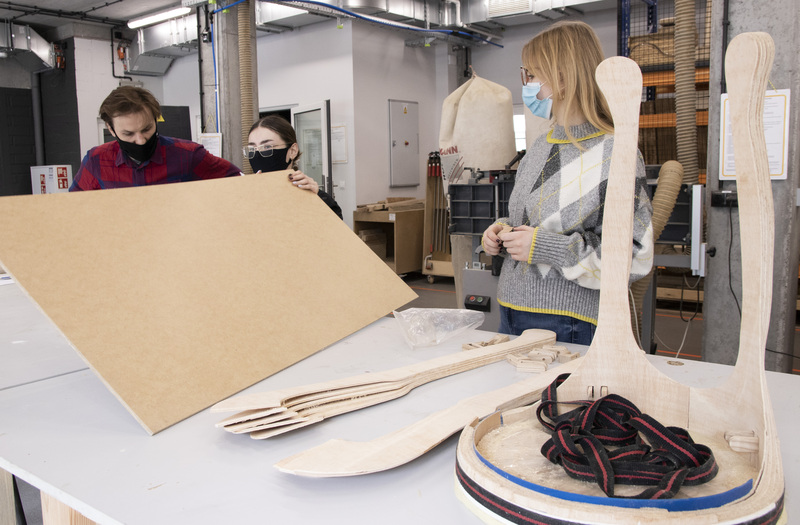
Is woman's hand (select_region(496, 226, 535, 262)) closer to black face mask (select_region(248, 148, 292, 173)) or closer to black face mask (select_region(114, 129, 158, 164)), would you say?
black face mask (select_region(248, 148, 292, 173))

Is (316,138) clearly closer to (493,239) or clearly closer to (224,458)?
(493,239)

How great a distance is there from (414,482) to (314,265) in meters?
0.85

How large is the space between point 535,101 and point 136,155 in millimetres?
1312

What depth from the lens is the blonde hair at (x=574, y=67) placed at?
1.40 meters

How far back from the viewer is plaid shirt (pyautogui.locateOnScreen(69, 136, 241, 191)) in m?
2.02

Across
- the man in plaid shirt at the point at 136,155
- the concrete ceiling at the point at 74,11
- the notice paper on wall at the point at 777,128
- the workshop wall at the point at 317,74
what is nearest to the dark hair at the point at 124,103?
the man in plaid shirt at the point at 136,155

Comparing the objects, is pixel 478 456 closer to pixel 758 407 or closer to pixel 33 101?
pixel 758 407

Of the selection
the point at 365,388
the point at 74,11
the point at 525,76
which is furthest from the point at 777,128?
the point at 74,11

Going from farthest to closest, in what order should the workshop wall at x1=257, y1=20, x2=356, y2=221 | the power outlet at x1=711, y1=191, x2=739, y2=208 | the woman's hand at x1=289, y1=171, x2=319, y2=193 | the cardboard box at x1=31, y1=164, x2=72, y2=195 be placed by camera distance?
A: 1. the cardboard box at x1=31, y1=164, x2=72, y2=195
2. the workshop wall at x1=257, y1=20, x2=356, y2=221
3. the power outlet at x1=711, y1=191, x2=739, y2=208
4. the woman's hand at x1=289, y1=171, x2=319, y2=193

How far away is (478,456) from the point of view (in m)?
0.69

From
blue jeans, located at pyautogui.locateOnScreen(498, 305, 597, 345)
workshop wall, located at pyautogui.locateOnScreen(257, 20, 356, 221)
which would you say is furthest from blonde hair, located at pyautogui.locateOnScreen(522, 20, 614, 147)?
workshop wall, located at pyautogui.locateOnScreen(257, 20, 356, 221)

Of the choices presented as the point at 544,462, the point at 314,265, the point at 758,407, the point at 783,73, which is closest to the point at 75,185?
the point at 314,265

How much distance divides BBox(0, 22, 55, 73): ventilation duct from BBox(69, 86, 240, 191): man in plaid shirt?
735 cm

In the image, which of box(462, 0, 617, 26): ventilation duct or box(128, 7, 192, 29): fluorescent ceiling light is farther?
box(128, 7, 192, 29): fluorescent ceiling light
